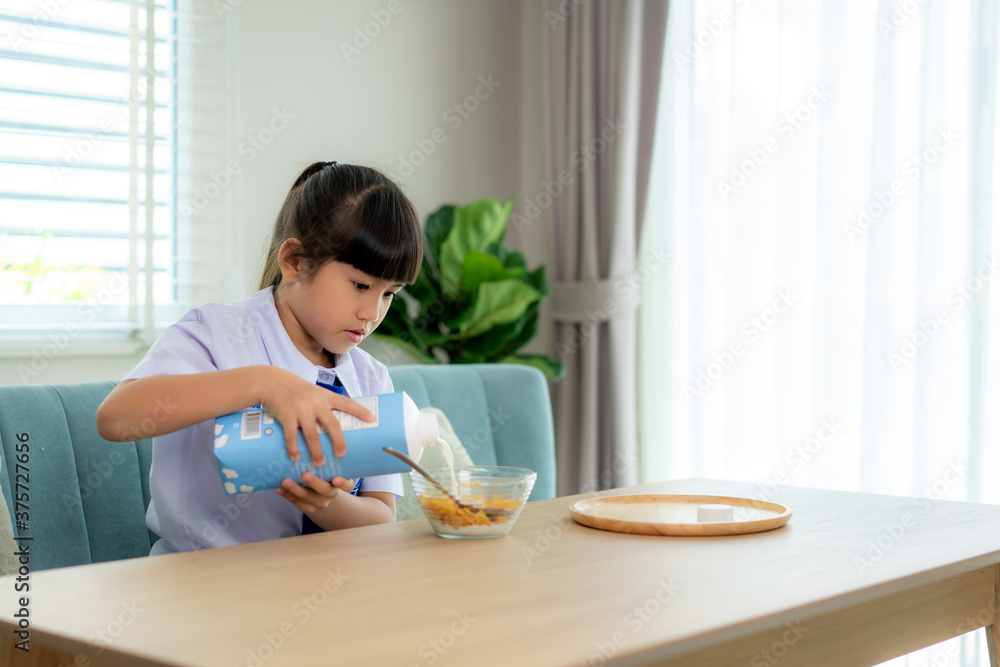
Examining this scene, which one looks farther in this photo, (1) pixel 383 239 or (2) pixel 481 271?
(2) pixel 481 271

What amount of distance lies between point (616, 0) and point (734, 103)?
0.59 metres

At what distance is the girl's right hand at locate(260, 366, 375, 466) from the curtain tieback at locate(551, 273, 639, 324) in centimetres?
216

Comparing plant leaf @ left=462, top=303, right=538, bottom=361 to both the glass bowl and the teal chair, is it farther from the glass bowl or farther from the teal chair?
the glass bowl

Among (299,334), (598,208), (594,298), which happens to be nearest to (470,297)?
(594,298)

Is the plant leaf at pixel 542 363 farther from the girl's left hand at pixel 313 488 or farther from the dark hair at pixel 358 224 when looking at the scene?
the girl's left hand at pixel 313 488

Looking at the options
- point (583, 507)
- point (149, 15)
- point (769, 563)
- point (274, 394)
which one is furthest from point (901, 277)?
point (149, 15)

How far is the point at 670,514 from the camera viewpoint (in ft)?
3.90

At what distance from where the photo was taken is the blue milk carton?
0.91 m

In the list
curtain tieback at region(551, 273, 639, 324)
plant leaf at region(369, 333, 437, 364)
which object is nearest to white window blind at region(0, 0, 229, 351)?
plant leaf at region(369, 333, 437, 364)

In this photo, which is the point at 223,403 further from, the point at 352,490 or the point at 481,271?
the point at 481,271

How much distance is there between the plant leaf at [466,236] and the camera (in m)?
2.82

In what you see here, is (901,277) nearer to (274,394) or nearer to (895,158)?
(895,158)

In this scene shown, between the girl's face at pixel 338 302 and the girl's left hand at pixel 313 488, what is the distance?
303 mm

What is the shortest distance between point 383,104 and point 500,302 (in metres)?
0.83
